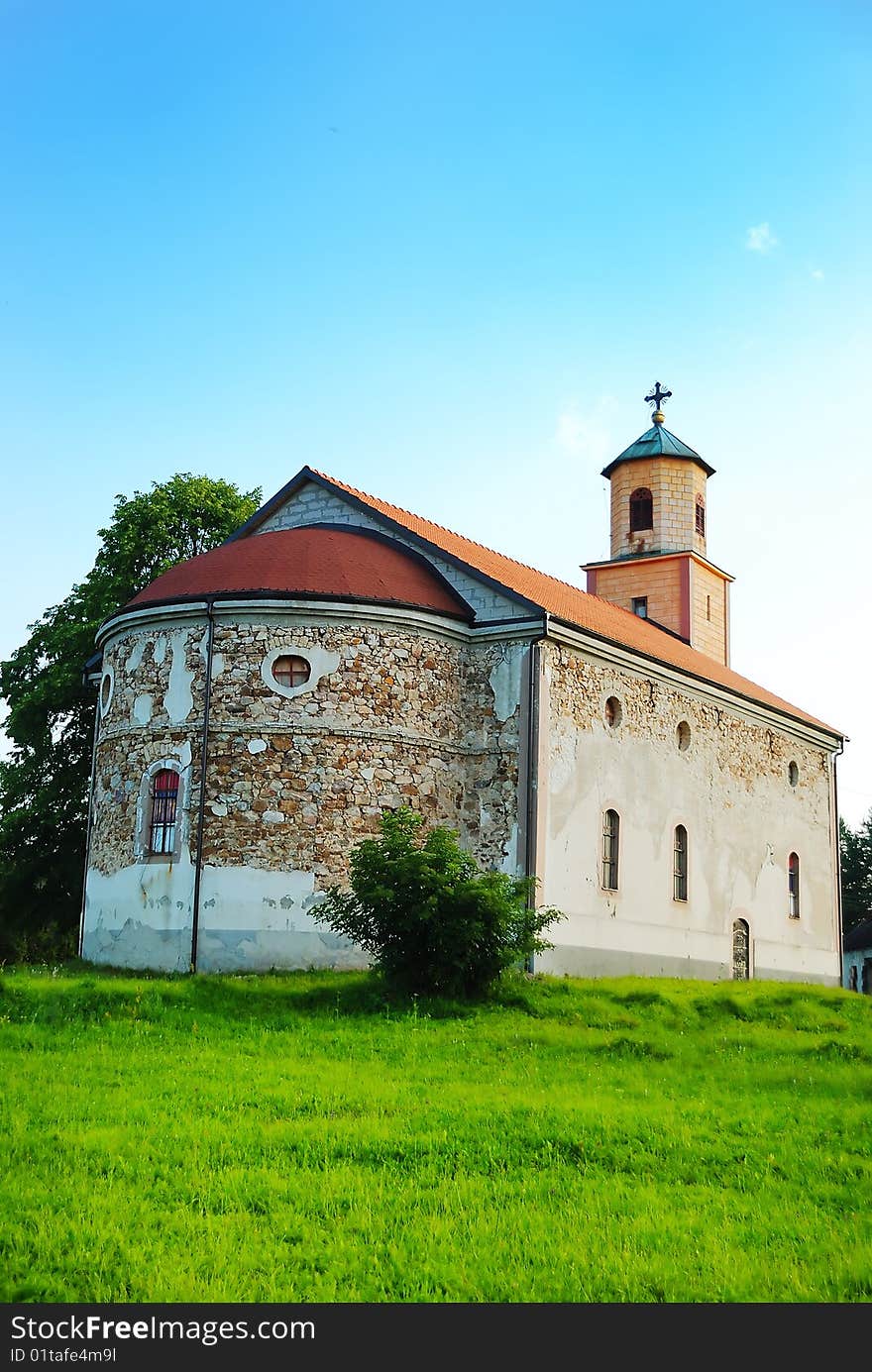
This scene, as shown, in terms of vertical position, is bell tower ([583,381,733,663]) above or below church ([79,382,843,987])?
above

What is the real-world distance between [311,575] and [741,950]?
13240mm

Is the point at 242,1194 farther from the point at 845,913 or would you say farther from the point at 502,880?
the point at 845,913

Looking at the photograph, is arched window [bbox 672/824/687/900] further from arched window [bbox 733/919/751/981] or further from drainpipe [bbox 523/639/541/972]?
drainpipe [bbox 523/639/541/972]

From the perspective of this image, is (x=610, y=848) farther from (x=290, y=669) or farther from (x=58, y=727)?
(x=58, y=727)

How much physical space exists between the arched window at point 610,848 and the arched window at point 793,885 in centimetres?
875

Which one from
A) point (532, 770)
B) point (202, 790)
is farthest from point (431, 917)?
point (202, 790)

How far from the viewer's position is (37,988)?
1834cm

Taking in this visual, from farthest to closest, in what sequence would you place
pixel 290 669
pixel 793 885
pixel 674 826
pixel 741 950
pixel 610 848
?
pixel 793 885
pixel 741 950
pixel 674 826
pixel 610 848
pixel 290 669

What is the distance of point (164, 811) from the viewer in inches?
893

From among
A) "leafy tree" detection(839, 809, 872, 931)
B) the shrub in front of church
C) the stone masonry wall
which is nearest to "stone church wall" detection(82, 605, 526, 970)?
the stone masonry wall

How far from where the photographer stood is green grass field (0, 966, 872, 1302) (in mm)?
8844

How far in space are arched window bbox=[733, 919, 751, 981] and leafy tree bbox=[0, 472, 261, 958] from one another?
14219 mm
